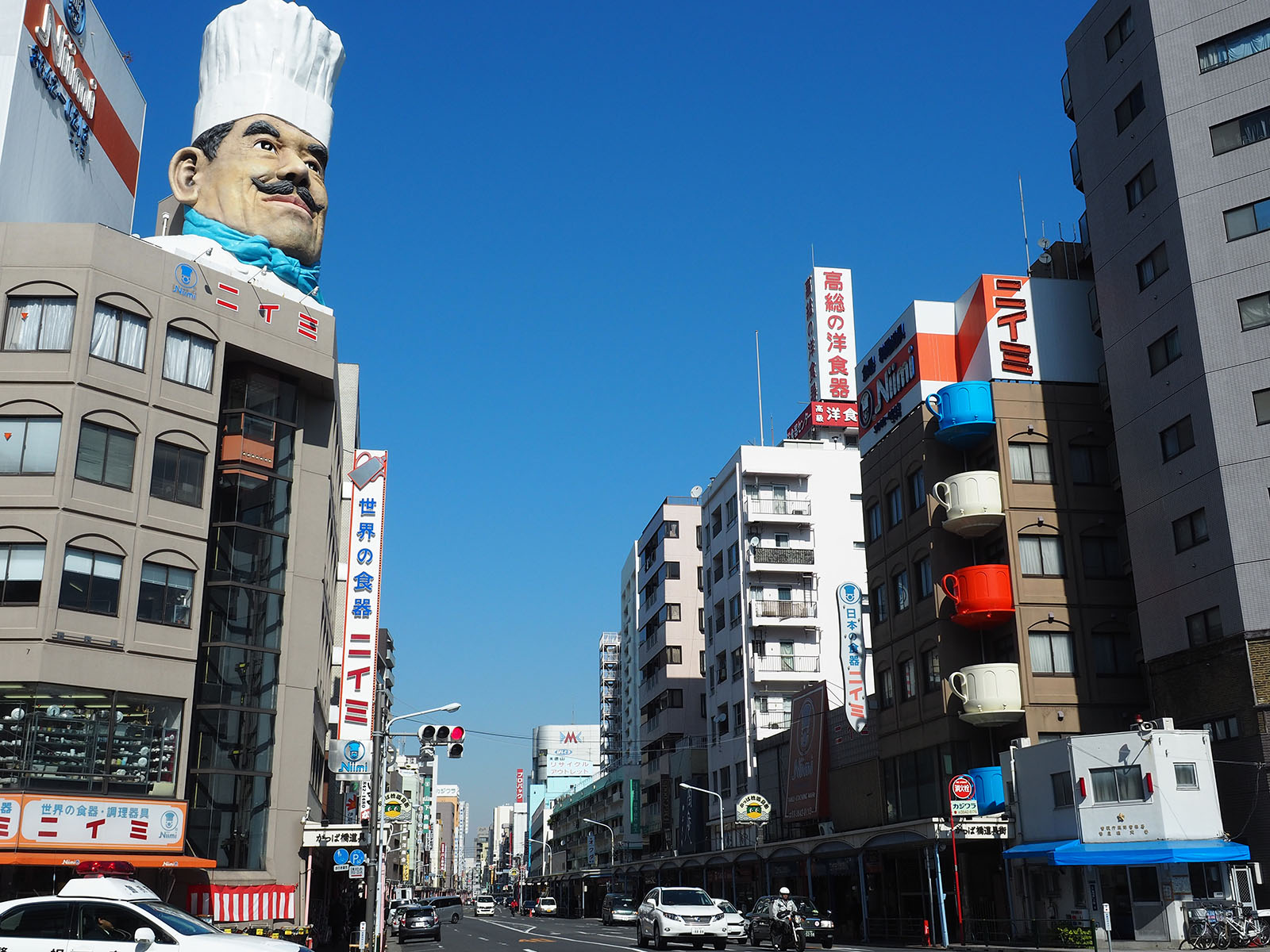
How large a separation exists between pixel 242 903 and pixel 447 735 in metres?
8.32

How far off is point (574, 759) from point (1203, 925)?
17577 centimetres

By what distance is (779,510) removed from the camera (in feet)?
248

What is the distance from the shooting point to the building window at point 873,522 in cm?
4938

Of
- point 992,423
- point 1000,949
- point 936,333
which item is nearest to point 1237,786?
point 1000,949

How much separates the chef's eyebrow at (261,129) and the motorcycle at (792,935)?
1495 inches

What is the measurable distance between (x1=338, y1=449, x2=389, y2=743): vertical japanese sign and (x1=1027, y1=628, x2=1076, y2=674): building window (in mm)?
25112

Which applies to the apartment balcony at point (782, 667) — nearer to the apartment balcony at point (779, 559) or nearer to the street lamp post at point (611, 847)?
the apartment balcony at point (779, 559)

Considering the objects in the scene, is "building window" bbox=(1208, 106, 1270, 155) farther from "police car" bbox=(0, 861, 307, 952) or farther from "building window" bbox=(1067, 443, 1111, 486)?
"police car" bbox=(0, 861, 307, 952)

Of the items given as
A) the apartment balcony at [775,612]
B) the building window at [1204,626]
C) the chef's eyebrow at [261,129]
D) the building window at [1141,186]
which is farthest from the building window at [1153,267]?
the apartment balcony at [775,612]

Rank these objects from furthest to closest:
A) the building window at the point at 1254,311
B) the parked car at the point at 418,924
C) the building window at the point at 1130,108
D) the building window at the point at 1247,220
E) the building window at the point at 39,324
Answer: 1. the parked car at the point at 418,924
2. the building window at the point at 1130,108
3. the building window at the point at 1247,220
4. the building window at the point at 1254,311
5. the building window at the point at 39,324

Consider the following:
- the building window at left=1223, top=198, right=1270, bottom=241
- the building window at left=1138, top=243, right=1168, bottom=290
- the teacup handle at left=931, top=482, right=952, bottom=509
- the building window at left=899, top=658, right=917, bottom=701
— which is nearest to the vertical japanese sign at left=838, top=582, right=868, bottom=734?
the building window at left=899, top=658, right=917, bottom=701

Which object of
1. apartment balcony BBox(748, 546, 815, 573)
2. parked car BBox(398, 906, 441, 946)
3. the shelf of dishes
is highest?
apartment balcony BBox(748, 546, 815, 573)

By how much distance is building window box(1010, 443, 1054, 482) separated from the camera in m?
41.0

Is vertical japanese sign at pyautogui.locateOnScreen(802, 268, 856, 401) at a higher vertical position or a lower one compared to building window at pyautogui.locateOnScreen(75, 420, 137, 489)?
higher
